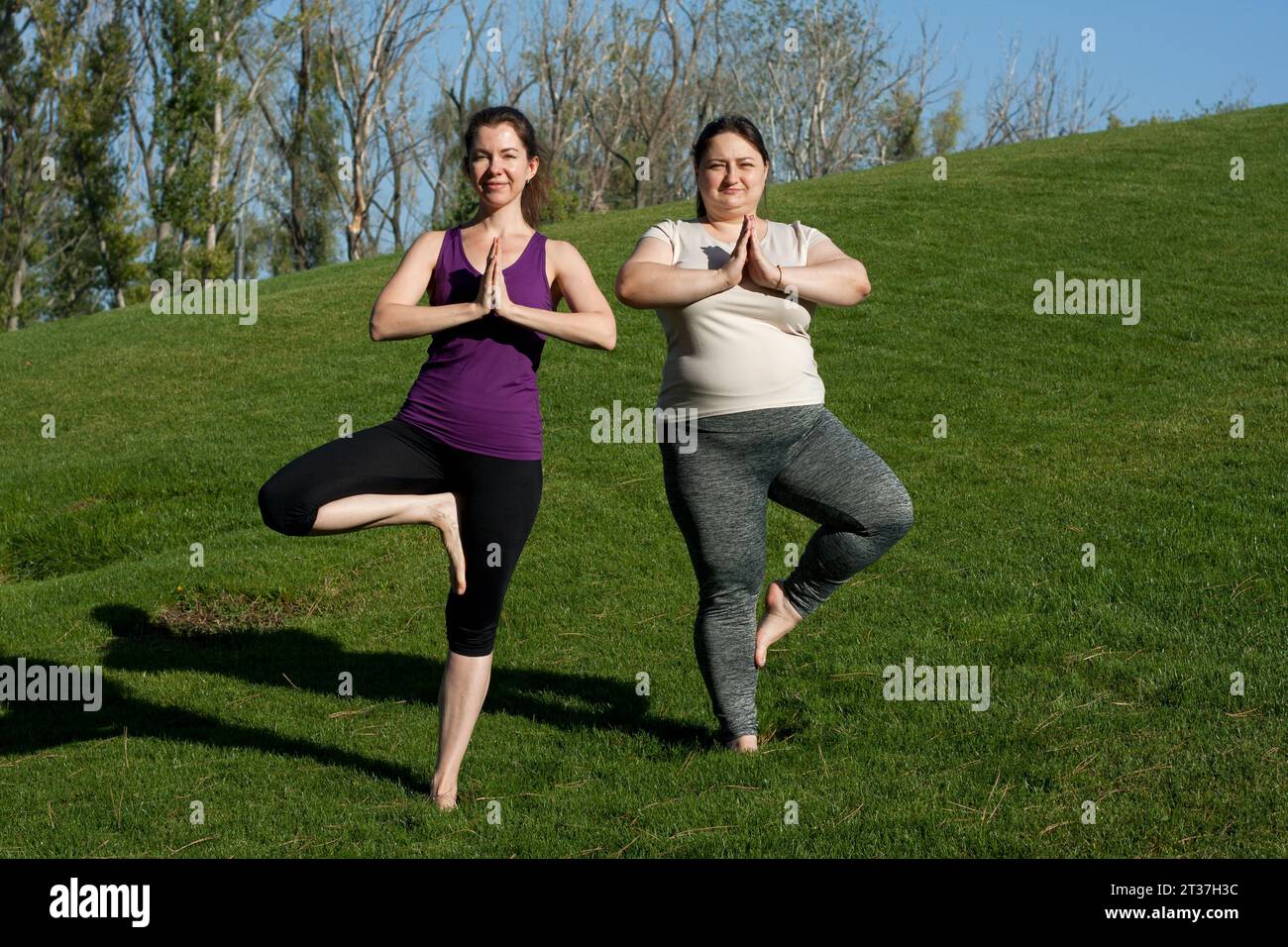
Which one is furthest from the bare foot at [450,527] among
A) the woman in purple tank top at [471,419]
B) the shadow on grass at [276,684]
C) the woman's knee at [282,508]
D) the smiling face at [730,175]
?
the smiling face at [730,175]

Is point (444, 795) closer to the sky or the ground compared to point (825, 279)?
closer to the ground

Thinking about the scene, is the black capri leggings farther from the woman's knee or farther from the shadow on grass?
the shadow on grass

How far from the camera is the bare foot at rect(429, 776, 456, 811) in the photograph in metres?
4.77

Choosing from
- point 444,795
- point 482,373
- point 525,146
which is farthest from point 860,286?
point 444,795

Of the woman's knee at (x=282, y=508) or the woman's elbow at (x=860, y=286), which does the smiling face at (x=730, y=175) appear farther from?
the woman's knee at (x=282, y=508)

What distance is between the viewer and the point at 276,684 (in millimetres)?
7043

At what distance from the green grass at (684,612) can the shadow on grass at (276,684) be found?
0.03 m

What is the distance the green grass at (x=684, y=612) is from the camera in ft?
15.0

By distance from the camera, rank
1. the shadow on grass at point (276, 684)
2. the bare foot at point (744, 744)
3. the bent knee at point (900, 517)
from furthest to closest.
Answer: the shadow on grass at point (276, 684) → the bare foot at point (744, 744) → the bent knee at point (900, 517)

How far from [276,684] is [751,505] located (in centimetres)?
358

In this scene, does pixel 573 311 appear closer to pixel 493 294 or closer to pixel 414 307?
pixel 493 294

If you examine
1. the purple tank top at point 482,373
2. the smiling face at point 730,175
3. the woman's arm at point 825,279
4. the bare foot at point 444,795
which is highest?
the smiling face at point 730,175

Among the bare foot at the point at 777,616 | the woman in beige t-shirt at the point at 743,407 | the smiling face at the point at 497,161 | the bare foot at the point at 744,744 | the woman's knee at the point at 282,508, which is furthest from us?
the bare foot at the point at 777,616
